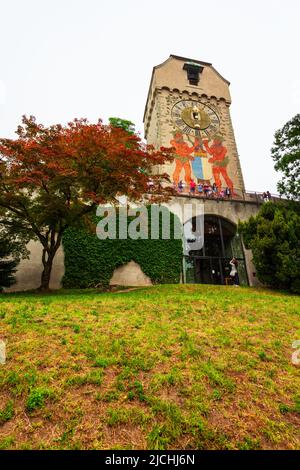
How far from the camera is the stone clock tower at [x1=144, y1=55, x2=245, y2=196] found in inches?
1107

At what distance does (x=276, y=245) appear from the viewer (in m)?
16.9

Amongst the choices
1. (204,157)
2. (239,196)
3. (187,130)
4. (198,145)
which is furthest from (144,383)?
(187,130)

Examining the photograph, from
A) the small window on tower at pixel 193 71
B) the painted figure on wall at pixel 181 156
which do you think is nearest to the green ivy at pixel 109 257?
the painted figure on wall at pixel 181 156

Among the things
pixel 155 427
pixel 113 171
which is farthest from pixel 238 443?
pixel 113 171

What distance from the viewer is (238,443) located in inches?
135

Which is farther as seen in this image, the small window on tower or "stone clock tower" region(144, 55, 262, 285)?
the small window on tower

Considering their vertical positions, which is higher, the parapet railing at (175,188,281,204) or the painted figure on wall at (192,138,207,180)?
the painted figure on wall at (192,138,207,180)

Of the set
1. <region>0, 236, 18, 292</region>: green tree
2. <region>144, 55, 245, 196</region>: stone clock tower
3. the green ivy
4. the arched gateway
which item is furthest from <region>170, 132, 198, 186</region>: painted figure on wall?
<region>0, 236, 18, 292</region>: green tree

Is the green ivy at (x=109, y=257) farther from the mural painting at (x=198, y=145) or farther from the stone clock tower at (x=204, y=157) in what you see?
the mural painting at (x=198, y=145)

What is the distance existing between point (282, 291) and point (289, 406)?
14148 millimetres

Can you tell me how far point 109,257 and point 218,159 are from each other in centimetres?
1851

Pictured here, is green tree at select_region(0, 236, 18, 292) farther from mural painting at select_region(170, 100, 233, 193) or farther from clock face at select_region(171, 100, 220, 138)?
clock face at select_region(171, 100, 220, 138)

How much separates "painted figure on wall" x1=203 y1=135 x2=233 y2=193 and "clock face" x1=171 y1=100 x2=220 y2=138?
1197 mm


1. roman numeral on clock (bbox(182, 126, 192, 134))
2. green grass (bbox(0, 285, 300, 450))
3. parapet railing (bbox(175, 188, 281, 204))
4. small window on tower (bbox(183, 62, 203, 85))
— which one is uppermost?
small window on tower (bbox(183, 62, 203, 85))
